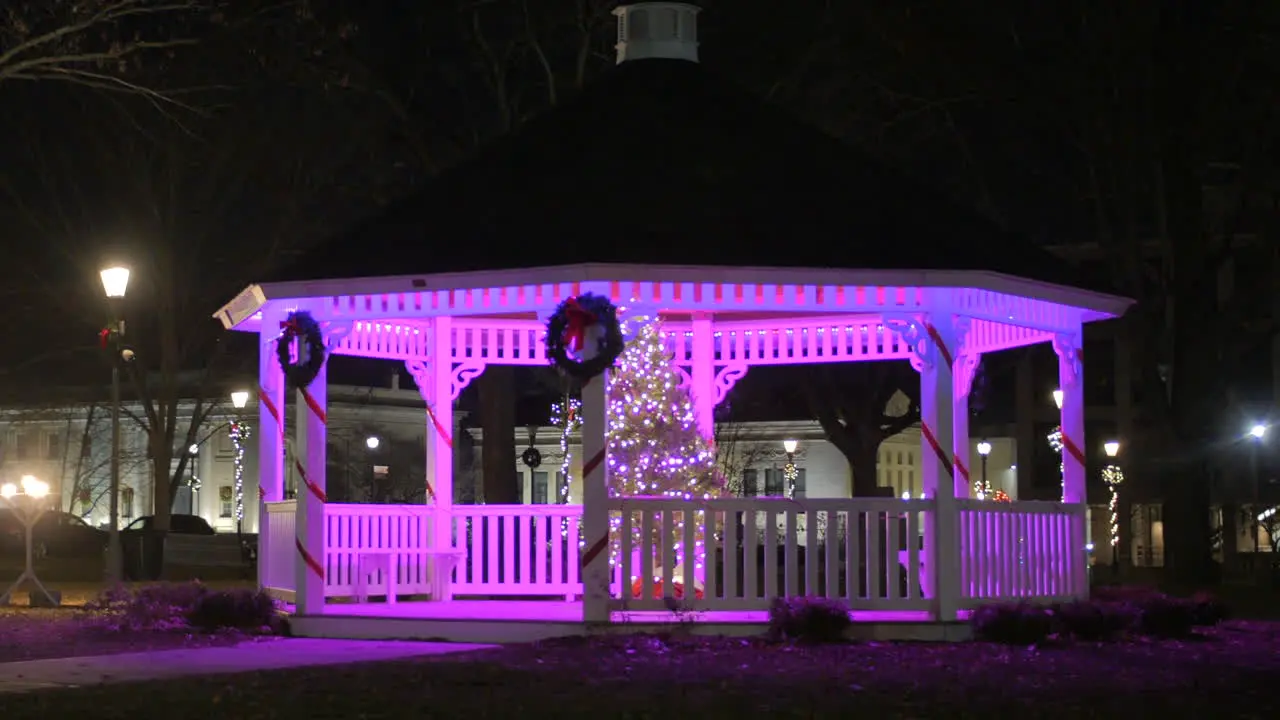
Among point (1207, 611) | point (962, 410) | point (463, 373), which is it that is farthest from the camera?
point (463, 373)

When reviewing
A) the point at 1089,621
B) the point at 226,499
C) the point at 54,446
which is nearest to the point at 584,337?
the point at 1089,621

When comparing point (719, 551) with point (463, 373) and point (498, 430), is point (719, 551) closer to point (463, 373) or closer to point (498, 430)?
point (463, 373)

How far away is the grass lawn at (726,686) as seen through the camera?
11836 millimetres

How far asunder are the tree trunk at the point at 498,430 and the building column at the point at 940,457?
15404 mm

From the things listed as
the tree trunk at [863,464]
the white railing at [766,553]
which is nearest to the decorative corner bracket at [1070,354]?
the white railing at [766,553]

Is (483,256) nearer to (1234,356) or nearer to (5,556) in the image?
(1234,356)

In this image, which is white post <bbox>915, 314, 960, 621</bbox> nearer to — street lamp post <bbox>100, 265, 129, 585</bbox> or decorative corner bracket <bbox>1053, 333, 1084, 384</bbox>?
decorative corner bracket <bbox>1053, 333, 1084, 384</bbox>

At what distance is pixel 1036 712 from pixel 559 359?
6.18m

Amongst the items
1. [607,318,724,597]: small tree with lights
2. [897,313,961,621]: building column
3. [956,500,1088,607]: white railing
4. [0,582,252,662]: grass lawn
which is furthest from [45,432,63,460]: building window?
[897,313,961,621]: building column

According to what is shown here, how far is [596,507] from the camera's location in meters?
16.8

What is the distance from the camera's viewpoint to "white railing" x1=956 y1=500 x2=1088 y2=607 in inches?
701

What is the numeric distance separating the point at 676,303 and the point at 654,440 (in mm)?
2260

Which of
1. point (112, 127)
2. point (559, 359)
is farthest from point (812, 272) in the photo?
point (112, 127)

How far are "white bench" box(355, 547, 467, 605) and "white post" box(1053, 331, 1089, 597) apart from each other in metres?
6.68
